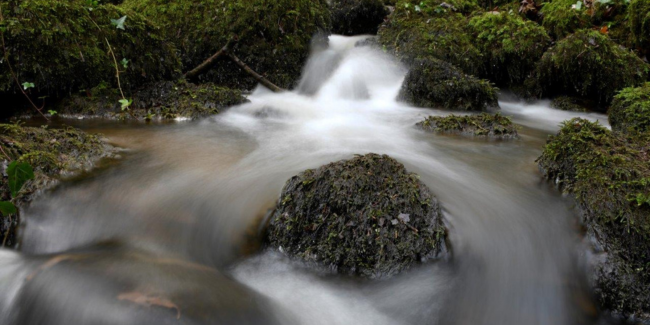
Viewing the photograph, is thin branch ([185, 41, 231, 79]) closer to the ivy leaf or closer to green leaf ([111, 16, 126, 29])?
green leaf ([111, 16, 126, 29])

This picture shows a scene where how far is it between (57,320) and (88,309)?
18cm

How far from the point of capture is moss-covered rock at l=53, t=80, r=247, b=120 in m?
5.42

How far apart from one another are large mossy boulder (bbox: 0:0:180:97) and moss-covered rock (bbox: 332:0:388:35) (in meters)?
4.60

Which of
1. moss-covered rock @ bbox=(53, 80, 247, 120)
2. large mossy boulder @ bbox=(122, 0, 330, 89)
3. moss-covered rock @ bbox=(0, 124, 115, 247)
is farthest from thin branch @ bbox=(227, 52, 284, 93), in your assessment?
moss-covered rock @ bbox=(0, 124, 115, 247)

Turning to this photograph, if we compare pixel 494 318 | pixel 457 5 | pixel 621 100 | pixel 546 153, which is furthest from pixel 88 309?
pixel 457 5

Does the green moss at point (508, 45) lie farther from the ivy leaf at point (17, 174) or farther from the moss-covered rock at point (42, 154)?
the ivy leaf at point (17, 174)

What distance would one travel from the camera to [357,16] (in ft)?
31.1

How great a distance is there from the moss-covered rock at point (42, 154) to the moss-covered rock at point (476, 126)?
370cm

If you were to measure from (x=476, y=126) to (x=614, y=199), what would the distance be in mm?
2445

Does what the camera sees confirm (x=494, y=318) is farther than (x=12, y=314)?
Yes

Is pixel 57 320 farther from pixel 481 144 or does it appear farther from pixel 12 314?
pixel 481 144

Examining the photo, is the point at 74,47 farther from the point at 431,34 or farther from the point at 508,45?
the point at 508,45

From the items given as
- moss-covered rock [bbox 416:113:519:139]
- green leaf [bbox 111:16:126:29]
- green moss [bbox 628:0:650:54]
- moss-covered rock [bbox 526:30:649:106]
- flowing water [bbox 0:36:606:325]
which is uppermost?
green moss [bbox 628:0:650:54]

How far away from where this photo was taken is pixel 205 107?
577 cm
